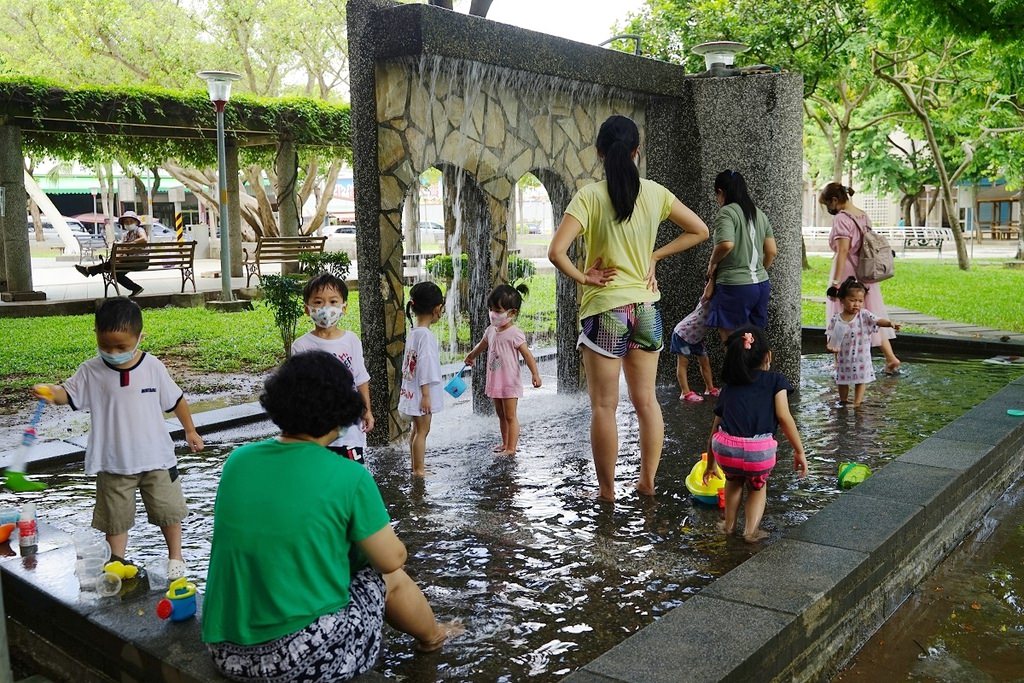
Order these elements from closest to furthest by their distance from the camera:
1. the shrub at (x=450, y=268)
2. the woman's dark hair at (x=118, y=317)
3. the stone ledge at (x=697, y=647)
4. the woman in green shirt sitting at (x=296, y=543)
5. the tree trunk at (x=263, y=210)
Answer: the woman in green shirt sitting at (x=296, y=543)
the stone ledge at (x=697, y=647)
the woman's dark hair at (x=118, y=317)
the shrub at (x=450, y=268)
the tree trunk at (x=263, y=210)

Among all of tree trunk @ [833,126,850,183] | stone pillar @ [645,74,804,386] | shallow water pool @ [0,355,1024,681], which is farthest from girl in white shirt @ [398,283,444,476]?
tree trunk @ [833,126,850,183]

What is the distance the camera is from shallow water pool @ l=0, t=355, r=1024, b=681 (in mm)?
3605

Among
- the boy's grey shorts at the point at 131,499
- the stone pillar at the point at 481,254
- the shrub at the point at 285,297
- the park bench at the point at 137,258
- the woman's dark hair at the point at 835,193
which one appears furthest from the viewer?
the park bench at the point at 137,258

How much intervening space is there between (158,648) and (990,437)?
16.3ft

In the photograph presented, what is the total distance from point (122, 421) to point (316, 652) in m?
1.69

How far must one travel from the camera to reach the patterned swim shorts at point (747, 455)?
4.43m

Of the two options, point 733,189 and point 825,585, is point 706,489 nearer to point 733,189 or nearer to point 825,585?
point 825,585

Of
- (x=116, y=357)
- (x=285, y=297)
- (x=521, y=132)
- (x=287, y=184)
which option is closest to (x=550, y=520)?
(x=116, y=357)

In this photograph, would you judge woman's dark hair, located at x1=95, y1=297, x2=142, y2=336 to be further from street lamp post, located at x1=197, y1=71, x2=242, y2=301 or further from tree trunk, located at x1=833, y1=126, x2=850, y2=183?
tree trunk, located at x1=833, y1=126, x2=850, y2=183

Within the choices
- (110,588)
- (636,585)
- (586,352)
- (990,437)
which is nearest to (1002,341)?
(990,437)

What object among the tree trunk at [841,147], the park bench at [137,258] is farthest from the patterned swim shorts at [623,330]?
the tree trunk at [841,147]

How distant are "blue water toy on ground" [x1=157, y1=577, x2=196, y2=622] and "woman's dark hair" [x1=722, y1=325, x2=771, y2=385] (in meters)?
2.49

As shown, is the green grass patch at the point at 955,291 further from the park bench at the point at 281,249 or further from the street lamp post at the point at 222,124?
the park bench at the point at 281,249

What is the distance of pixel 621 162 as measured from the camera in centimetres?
491
